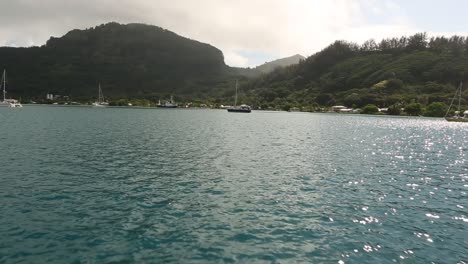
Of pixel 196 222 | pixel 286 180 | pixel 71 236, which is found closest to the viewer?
pixel 71 236

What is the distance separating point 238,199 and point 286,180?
10257 millimetres

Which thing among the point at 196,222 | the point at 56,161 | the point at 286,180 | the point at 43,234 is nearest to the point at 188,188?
the point at 196,222

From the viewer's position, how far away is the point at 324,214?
88.8ft

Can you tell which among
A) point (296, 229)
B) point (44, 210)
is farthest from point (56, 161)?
point (296, 229)

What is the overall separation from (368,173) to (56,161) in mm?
43943

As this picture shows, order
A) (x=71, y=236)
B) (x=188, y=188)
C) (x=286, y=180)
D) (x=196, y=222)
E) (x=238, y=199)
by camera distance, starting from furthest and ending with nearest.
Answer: (x=286, y=180) → (x=188, y=188) → (x=238, y=199) → (x=196, y=222) → (x=71, y=236)

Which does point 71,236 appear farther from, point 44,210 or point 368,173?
point 368,173

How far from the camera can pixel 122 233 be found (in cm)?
2173

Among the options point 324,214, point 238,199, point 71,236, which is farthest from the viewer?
point 238,199

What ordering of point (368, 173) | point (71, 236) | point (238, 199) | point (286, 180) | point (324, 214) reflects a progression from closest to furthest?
point (71, 236), point (324, 214), point (238, 199), point (286, 180), point (368, 173)

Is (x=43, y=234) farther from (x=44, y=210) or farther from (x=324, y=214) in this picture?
(x=324, y=214)

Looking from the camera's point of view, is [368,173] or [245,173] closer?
[245,173]

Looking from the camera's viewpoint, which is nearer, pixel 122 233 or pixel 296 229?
pixel 122 233

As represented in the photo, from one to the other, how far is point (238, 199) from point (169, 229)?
9.10m
